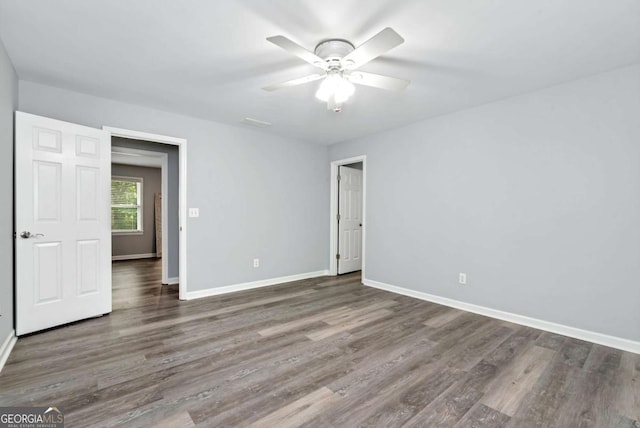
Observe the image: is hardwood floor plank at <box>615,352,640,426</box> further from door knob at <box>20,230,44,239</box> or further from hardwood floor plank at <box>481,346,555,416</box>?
door knob at <box>20,230,44,239</box>

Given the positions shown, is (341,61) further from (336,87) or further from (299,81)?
(299,81)

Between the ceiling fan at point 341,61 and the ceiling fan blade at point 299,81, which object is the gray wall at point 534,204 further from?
the ceiling fan blade at point 299,81

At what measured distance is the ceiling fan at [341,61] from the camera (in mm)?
1834

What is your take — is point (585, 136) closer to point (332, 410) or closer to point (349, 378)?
point (349, 378)

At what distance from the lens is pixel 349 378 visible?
205 cm

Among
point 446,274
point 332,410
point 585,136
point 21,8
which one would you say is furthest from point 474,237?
point 21,8

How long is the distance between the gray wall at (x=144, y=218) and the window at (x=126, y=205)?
108 millimetres

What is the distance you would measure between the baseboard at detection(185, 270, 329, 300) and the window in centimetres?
478

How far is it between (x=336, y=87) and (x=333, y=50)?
0.87ft

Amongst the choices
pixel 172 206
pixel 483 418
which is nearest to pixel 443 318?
pixel 483 418

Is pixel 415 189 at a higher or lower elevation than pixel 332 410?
higher

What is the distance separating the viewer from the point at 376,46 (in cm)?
185

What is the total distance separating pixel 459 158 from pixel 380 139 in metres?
1.29

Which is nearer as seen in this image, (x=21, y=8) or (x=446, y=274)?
(x=21, y=8)
